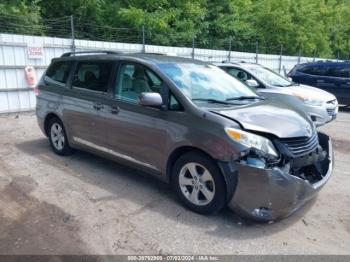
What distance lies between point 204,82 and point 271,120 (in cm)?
107

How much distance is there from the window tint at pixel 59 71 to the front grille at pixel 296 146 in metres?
3.70

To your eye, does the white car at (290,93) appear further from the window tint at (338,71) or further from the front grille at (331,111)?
the window tint at (338,71)

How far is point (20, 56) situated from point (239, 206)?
7948mm

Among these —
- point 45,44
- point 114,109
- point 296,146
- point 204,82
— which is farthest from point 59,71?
point 45,44

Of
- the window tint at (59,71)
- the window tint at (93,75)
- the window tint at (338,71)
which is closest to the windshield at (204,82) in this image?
the window tint at (93,75)

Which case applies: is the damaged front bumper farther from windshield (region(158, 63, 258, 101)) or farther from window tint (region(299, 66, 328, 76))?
window tint (region(299, 66, 328, 76))

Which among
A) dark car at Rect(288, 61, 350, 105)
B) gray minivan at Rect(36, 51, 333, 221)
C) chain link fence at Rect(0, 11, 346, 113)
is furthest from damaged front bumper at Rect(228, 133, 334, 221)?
dark car at Rect(288, 61, 350, 105)

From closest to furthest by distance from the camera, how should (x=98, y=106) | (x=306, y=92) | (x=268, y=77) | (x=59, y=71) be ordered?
(x=98, y=106), (x=59, y=71), (x=306, y=92), (x=268, y=77)

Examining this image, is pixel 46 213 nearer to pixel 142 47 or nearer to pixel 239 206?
pixel 239 206

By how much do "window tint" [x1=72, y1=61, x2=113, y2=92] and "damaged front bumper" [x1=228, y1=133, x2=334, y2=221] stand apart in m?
2.42

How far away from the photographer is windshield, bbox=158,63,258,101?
4.33 metres

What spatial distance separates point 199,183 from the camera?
3.94 meters

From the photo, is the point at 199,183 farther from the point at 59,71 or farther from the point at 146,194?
the point at 59,71

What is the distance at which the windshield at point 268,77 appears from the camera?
901cm
